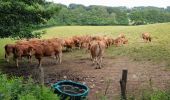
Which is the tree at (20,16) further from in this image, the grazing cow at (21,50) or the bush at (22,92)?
the bush at (22,92)

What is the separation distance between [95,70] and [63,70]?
1.46 meters

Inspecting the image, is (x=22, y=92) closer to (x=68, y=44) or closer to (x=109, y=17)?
(x=68, y=44)

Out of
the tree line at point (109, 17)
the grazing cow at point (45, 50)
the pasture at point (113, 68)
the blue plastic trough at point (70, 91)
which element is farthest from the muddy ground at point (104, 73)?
the tree line at point (109, 17)

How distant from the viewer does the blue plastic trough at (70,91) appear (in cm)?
1302

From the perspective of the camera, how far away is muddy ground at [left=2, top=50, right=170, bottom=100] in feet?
53.6

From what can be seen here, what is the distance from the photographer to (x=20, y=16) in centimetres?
2131

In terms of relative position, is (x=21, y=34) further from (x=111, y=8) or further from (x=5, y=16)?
(x=111, y=8)

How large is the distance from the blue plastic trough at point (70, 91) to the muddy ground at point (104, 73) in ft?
3.13

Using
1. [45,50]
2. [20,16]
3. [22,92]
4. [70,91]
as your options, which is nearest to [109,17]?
[45,50]

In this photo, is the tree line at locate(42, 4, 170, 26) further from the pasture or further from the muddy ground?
the muddy ground

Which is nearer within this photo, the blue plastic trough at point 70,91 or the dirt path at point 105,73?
the blue plastic trough at point 70,91

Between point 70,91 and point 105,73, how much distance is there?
584 cm

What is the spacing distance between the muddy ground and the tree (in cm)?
171

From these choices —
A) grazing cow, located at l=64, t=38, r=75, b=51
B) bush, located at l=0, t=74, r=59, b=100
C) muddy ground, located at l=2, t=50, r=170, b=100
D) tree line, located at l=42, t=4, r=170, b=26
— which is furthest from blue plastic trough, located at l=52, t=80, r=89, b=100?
tree line, located at l=42, t=4, r=170, b=26
